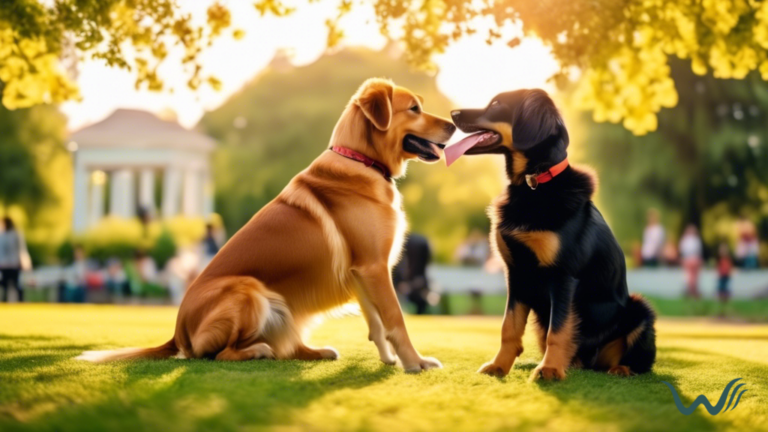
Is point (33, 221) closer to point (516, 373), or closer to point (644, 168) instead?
point (644, 168)

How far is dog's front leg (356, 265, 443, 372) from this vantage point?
525 cm

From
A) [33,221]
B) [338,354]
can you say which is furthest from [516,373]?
[33,221]

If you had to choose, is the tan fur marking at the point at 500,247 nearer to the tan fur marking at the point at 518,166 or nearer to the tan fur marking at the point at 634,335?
the tan fur marking at the point at 518,166

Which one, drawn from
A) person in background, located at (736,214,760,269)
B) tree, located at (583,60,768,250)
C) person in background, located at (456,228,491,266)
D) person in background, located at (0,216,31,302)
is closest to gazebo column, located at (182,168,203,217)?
person in background, located at (456,228,491,266)

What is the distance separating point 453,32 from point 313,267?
511 centimetres

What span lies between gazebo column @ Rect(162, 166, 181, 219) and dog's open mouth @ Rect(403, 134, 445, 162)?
1576 inches

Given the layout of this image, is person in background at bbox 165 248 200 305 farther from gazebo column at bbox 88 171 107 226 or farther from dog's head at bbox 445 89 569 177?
dog's head at bbox 445 89 569 177

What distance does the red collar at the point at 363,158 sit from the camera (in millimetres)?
5867

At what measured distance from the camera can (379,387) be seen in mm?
4398

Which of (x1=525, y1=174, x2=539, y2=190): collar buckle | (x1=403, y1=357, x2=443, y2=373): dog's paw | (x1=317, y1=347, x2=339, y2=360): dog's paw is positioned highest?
(x1=525, y1=174, x2=539, y2=190): collar buckle

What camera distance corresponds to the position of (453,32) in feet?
32.0

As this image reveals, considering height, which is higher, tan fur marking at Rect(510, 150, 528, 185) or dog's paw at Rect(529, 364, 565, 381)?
tan fur marking at Rect(510, 150, 528, 185)

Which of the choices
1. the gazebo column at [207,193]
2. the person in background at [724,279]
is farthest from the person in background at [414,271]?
the gazebo column at [207,193]

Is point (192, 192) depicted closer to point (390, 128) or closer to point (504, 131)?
point (390, 128)
